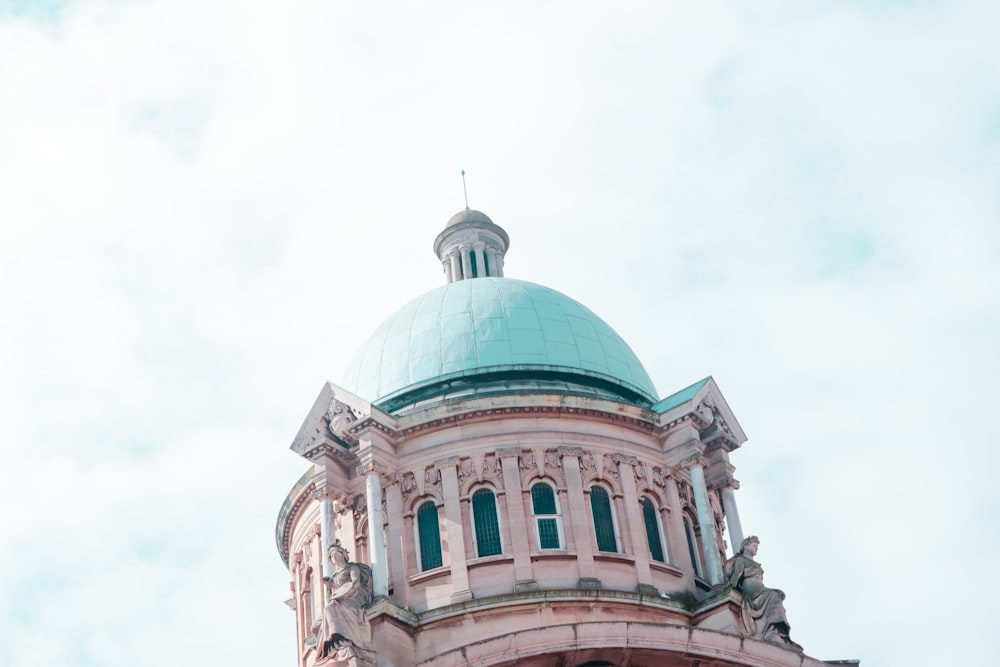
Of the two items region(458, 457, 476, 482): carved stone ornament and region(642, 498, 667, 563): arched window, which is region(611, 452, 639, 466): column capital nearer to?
region(642, 498, 667, 563): arched window

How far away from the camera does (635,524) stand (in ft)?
141

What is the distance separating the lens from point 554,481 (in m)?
43.1

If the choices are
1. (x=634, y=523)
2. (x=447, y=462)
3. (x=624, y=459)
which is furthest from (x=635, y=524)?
(x=447, y=462)

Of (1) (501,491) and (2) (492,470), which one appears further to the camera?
(2) (492,470)

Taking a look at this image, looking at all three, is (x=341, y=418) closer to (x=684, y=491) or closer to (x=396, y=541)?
(x=396, y=541)

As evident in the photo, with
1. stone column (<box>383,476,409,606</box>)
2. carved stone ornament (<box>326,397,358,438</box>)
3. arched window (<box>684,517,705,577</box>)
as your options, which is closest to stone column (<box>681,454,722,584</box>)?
arched window (<box>684,517,705,577</box>)

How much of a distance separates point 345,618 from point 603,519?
970 centimetres

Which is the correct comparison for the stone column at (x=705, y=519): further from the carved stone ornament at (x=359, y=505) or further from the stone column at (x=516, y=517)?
the carved stone ornament at (x=359, y=505)

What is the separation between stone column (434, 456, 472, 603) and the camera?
40875 millimetres

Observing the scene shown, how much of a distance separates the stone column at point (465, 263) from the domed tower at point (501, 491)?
4.18 meters

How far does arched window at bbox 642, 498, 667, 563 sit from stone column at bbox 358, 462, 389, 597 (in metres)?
8.08

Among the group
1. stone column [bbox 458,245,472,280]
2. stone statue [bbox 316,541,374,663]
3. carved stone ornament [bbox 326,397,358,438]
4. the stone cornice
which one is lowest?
stone statue [bbox 316,541,374,663]

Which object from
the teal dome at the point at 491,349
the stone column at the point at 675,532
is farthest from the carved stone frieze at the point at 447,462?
the stone column at the point at 675,532

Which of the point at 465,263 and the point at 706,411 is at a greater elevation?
the point at 465,263
